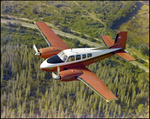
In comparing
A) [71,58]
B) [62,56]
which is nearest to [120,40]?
[71,58]

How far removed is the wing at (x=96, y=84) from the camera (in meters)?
37.2

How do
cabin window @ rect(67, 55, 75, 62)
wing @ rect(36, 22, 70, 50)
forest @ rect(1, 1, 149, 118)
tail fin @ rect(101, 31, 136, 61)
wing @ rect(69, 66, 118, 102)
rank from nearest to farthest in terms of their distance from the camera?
wing @ rect(69, 66, 118, 102)
cabin window @ rect(67, 55, 75, 62)
tail fin @ rect(101, 31, 136, 61)
wing @ rect(36, 22, 70, 50)
forest @ rect(1, 1, 149, 118)

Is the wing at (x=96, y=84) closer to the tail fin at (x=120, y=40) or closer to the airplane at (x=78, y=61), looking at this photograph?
the airplane at (x=78, y=61)

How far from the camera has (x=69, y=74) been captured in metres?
40.3

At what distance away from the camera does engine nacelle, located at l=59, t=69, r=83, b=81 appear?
130 feet

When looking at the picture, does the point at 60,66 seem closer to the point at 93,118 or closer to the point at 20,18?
the point at 93,118

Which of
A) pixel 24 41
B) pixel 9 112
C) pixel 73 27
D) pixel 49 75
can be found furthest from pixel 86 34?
pixel 9 112

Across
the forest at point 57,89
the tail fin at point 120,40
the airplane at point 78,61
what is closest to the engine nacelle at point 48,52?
the airplane at point 78,61

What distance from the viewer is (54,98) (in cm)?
6047

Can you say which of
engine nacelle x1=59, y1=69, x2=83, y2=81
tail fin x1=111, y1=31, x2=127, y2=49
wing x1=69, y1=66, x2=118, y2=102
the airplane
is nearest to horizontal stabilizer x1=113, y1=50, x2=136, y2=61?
the airplane

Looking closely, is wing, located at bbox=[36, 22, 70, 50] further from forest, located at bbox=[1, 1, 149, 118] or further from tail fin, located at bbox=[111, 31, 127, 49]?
forest, located at bbox=[1, 1, 149, 118]

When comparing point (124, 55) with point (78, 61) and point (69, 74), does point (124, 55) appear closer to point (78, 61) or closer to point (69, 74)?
point (78, 61)

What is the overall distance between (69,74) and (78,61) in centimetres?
525

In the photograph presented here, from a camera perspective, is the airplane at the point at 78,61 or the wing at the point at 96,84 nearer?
the wing at the point at 96,84
